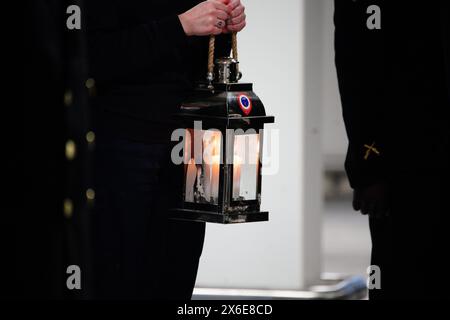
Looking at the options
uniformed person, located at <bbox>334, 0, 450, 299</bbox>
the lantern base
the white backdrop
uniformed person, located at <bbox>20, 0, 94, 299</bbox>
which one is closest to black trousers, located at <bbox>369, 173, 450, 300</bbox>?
uniformed person, located at <bbox>334, 0, 450, 299</bbox>

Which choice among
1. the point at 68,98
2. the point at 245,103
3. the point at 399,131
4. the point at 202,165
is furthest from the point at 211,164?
the point at 68,98

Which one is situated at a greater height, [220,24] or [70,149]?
[220,24]

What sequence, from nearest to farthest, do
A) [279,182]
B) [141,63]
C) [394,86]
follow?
[141,63] < [394,86] < [279,182]

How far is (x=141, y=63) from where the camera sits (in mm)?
2615

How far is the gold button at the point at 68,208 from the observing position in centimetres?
135

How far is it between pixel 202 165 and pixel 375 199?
0.58 metres

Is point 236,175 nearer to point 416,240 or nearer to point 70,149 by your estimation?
point 416,240

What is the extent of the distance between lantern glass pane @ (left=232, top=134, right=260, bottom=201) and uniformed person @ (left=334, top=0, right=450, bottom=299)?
1.40 ft

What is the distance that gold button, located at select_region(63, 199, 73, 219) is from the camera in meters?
1.35

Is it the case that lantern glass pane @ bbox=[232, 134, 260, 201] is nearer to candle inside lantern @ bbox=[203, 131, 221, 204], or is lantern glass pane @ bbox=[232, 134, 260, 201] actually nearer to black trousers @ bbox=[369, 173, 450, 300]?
candle inside lantern @ bbox=[203, 131, 221, 204]

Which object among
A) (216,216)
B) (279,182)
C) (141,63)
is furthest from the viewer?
(279,182)

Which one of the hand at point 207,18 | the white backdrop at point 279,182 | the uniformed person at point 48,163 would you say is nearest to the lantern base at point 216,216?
the hand at point 207,18
